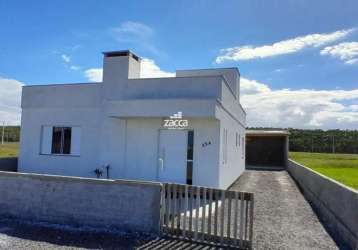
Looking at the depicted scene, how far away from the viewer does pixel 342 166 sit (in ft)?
86.2

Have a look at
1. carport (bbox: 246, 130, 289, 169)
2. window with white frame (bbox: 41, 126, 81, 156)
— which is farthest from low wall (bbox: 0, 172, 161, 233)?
carport (bbox: 246, 130, 289, 169)

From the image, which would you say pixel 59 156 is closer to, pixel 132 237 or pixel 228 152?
pixel 228 152

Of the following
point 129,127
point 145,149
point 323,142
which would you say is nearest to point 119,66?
point 129,127

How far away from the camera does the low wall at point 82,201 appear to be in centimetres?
713

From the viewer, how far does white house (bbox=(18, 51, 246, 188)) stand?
477 inches

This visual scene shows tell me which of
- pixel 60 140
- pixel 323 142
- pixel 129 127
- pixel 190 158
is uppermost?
pixel 323 142

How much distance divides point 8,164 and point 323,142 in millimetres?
42553

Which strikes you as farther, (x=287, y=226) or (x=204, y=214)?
(x=287, y=226)

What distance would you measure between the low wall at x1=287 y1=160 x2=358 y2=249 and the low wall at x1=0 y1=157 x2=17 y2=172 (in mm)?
13358

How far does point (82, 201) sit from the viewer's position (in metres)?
7.64

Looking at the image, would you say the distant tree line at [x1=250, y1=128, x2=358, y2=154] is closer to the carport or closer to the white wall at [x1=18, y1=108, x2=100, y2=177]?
the carport

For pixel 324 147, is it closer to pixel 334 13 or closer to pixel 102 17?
pixel 334 13

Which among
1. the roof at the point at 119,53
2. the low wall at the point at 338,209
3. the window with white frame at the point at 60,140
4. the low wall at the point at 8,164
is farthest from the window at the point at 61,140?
the low wall at the point at 338,209

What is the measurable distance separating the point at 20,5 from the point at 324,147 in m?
44.2
